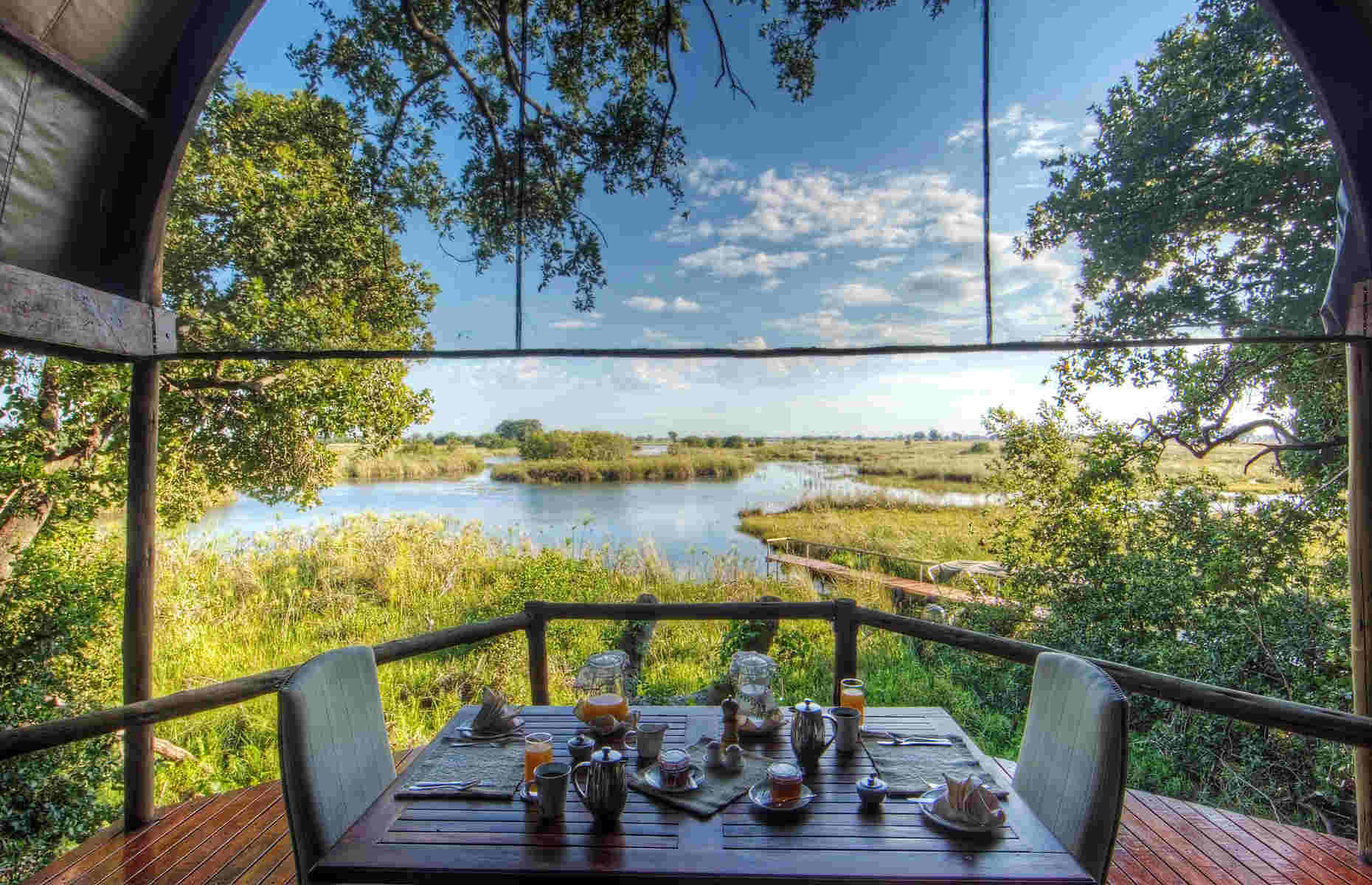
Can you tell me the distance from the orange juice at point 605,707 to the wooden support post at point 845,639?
99cm

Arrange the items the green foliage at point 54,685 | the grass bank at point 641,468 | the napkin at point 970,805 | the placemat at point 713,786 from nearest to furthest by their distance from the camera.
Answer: the napkin at point 970,805 → the placemat at point 713,786 → the green foliage at point 54,685 → the grass bank at point 641,468

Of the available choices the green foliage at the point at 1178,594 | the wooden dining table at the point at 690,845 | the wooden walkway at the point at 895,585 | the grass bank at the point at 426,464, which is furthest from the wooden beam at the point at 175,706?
the grass bank at the point at 426,464

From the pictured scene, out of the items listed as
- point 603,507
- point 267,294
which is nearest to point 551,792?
point 267,294

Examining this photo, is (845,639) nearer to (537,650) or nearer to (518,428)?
(537,650)

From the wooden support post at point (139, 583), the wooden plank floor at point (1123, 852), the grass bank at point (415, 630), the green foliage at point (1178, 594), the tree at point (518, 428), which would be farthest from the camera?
the tree at point (518, 428)

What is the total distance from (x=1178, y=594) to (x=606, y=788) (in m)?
4.46

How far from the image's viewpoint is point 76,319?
6.29 feet

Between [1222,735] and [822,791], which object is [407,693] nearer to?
[822,791]

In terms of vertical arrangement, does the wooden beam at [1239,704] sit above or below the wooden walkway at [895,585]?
above

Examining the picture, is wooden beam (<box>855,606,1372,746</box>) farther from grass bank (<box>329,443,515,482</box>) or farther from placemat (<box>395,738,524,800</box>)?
grass bank (<box>329,443,515,482</box>)

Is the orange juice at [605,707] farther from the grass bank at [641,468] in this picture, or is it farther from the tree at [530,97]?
the grass bank at [641,468]

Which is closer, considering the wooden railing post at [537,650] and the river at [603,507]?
the wooden railing post at [537,650]

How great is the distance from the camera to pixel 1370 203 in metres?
1.98

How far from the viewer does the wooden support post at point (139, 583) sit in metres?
2.21
